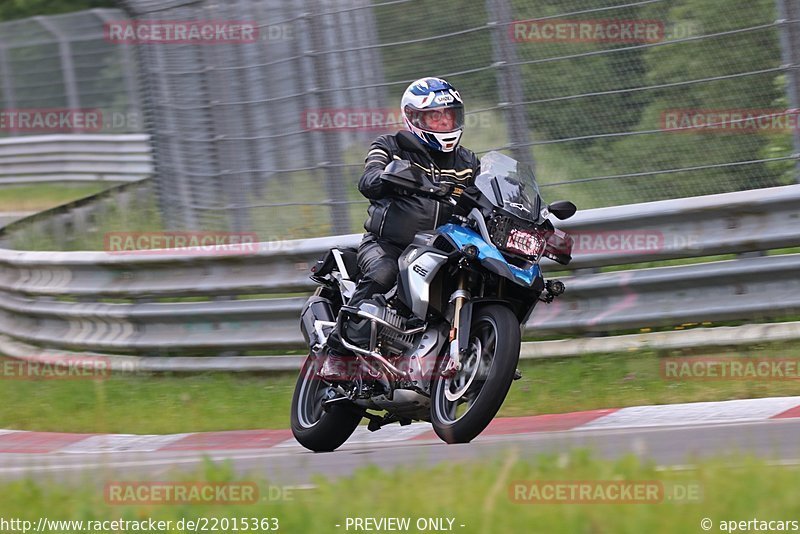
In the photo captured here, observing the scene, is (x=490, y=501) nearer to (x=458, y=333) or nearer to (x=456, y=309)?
(x=458, y=333)

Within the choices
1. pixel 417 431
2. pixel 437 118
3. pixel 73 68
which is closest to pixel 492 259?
pixel 437 118

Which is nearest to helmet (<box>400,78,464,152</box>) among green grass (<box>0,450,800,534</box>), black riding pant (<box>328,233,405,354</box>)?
black riding pant (<box>328,233,405,354</box>)

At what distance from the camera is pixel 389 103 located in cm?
916

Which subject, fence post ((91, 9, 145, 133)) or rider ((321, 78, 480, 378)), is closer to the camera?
rider ((321, 78, 480, 378))

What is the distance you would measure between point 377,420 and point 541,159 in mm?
2141

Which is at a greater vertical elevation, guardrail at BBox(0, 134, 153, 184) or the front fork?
the front fork

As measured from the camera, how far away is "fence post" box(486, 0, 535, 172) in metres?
8.45

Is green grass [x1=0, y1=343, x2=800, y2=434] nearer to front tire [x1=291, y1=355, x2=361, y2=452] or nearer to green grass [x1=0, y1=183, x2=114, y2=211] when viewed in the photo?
front tire [x1=291, y1=355, x2=361, y2=452]

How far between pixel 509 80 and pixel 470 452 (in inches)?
136

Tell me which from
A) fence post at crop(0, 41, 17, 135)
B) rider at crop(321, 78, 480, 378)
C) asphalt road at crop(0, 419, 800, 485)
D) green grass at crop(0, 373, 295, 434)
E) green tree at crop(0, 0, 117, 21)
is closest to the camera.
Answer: asphalt road at crop(0, 419, 800, 485)

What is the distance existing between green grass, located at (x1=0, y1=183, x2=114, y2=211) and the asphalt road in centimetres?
1498

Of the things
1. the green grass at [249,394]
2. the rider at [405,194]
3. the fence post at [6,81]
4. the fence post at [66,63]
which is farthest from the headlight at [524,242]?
the fence post at [6,81]

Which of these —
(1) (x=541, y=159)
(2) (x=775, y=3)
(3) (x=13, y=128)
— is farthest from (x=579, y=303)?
(3) (x=13, y=128)

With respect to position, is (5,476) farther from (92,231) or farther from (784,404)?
(92,231)
